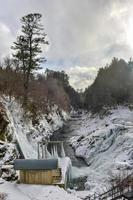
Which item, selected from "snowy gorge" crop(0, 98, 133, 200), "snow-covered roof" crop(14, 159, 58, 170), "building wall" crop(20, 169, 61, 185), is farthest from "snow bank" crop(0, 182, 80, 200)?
"snow-covered roof" crop(14, 159, 58, 170)

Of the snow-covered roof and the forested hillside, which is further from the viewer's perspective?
the forested hillside

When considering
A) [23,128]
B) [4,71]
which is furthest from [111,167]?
[4,71]

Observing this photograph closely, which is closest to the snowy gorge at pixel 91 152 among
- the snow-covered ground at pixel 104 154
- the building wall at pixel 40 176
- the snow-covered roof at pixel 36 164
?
the snow-covered ground at pixel 104 154

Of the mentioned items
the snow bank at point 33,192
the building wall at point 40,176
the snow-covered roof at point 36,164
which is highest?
the snow-covered roof at point 36,164

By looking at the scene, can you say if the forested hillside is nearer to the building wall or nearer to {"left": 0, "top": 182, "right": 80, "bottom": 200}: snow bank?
the building wall

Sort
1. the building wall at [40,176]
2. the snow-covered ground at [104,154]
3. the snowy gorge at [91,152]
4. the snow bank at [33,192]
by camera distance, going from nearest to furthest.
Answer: the snow bank at [33,192] < the snowy gorge at [91,152] < the building wall at [40,176] < the snow-covered ground at [104,154]

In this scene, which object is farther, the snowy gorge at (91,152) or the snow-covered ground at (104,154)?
the snow-covered ground at (104,154)

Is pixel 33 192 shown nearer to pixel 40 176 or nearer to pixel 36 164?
pixel 40 176

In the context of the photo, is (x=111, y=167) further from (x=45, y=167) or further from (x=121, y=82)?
(x=121, y=82)

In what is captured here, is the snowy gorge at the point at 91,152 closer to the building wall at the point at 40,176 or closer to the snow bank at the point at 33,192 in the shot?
the snow bank at the point at 33,192

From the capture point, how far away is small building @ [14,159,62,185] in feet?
62.7

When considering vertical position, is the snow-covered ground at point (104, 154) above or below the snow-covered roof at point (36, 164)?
below

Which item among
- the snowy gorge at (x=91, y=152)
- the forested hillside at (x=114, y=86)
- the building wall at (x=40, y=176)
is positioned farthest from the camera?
the forested hillside at (x=114, y=86)

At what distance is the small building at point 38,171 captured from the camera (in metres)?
19.1
